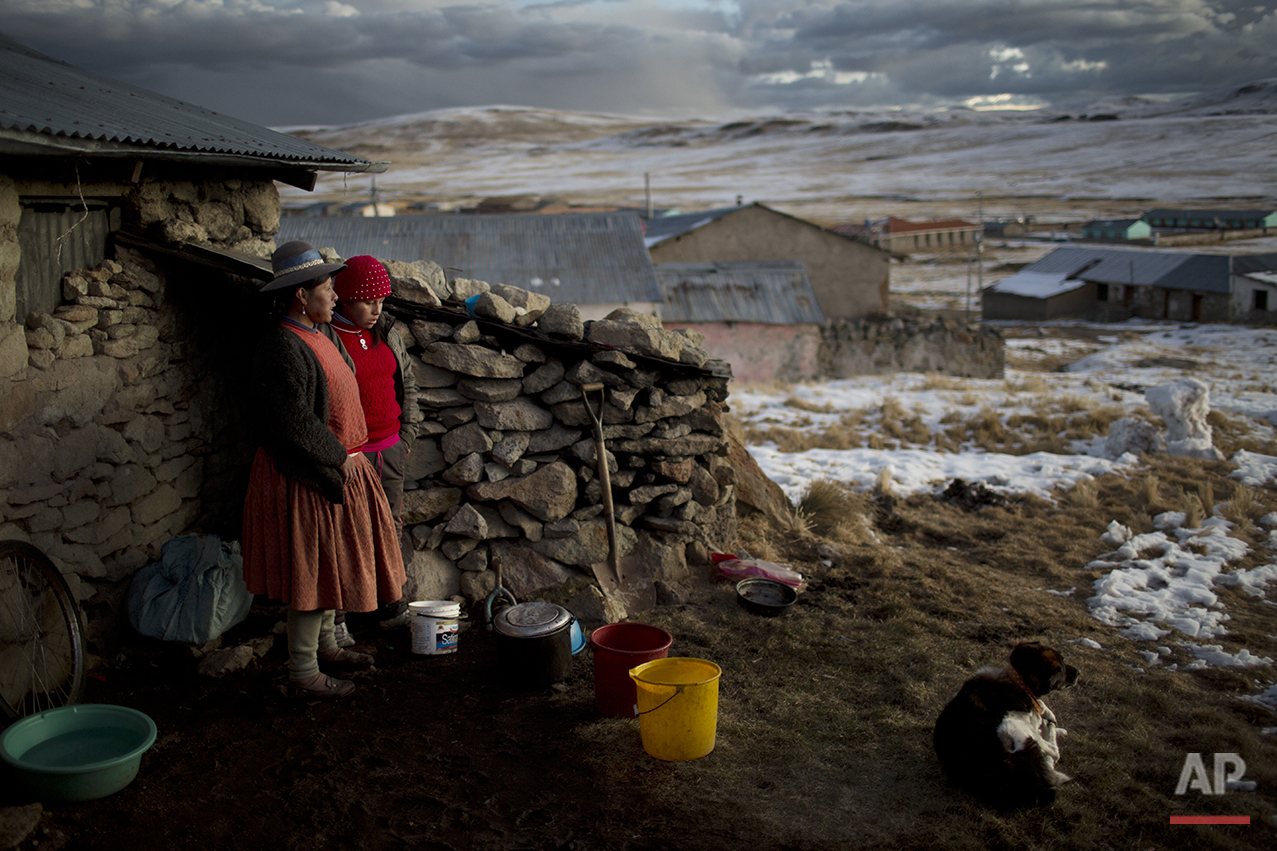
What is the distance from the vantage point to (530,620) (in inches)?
168

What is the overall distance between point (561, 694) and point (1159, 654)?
3789 millimetres

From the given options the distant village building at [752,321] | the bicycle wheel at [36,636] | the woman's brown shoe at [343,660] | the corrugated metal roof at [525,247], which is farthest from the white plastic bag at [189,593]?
the distant village building at [752,321]

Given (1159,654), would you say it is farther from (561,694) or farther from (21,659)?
(21,659)

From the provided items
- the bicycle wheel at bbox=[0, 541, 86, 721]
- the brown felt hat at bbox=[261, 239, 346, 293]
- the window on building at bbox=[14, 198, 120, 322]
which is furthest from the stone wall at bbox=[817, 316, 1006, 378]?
the bicycle wheel at bbox=[0, 541, 86, 721]

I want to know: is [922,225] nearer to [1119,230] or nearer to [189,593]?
[1119,230]

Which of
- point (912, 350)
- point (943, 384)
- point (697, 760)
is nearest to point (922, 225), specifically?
point (912, 350)

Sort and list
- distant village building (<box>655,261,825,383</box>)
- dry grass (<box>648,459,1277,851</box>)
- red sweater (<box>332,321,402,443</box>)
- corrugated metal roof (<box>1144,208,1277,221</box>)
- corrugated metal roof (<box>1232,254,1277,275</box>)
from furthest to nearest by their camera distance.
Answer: corrugated metal roof (<box>1144,208,1277,221</box>) → corrugated metal roof (<box>1232,254,1277,275</box>) → distant village building (<box>655,261,825,383</box>) → red sweater (<box>332,321,402,443</box>) → dry grass (<box>648,459,1277,851</box>)

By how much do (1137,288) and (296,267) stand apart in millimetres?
41464

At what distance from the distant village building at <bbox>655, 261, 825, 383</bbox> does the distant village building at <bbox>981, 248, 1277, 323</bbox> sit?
20022mm

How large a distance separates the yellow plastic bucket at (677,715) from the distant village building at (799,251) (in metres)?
26.7

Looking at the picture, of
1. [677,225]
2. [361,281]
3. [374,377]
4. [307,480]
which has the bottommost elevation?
[307,480]

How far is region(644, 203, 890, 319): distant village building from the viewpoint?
96.3 ft

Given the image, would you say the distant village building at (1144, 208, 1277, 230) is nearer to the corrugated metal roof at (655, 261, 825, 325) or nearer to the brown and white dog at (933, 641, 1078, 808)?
the corrugated metal roof at (655, 261, 825, 325)

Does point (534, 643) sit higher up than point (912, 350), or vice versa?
point (912, 350)
